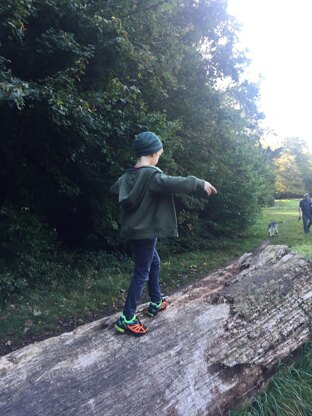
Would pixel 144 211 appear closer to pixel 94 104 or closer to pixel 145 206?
pixel 145 206

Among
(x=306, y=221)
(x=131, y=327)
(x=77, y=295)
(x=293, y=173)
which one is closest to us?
(x=131, y=327)

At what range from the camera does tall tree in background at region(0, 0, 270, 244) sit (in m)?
6.47

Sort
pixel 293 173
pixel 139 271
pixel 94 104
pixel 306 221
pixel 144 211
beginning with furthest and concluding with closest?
pixel 293 173, pixel 306 221, pixel 94 104, pixel 139 271, pixel 144 211

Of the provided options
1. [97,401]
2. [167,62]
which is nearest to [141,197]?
[97,401]

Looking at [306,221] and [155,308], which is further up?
[155,308]

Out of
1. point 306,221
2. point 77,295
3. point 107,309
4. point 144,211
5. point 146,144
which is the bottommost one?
point 107,309

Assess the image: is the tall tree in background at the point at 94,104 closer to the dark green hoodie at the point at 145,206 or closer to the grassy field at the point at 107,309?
the grassy field at the point at 107,309

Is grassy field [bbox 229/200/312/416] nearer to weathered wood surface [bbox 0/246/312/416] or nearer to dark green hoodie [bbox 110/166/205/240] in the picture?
weathered wood surface [bbox 0/246/312/416]

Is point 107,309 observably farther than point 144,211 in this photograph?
Yes

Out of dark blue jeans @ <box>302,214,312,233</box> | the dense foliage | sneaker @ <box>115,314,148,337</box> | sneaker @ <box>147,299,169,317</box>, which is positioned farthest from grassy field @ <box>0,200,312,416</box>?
dark blue jeans @ <box>302,214,312,233</box>

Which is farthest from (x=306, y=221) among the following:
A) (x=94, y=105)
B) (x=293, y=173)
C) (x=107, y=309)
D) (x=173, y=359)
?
(x=293, y=173)

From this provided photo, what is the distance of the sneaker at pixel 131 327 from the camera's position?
3.43 meters

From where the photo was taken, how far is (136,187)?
11.5ft

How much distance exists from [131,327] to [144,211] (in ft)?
3.70
